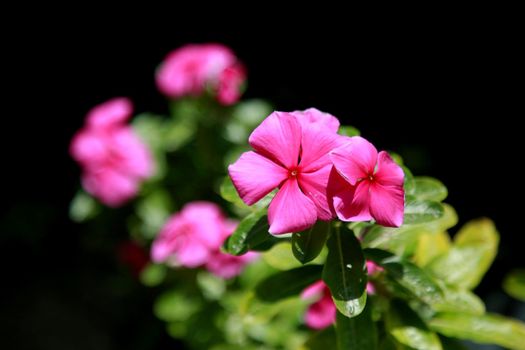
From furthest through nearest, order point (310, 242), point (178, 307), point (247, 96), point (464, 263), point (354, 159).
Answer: point (247, 96)
point (178, 307)
point (464, 263)
point (310, 242)
point (354, 159)

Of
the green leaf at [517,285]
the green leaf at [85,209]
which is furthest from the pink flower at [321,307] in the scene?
the green leaf at [85,209]

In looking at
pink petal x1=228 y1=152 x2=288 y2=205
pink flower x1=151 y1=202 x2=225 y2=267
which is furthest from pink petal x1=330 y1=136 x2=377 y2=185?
pink flower x1=151 y1=202 x2=225 y2=267

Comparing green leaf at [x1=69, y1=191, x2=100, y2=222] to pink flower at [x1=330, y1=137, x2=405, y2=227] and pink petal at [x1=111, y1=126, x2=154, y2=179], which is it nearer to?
pink petal at [x1=111, y1=126, x2=154, y2=179]

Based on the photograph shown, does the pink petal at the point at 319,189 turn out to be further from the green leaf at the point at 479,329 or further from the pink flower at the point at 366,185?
the green leaf at the point at 479,329

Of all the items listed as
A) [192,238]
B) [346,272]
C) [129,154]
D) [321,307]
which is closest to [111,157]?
[129,154]

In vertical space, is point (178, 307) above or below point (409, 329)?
below

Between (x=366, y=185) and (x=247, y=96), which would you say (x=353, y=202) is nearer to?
(x=366, y=185)

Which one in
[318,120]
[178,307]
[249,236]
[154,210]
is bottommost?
[178,307]
